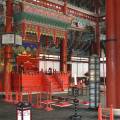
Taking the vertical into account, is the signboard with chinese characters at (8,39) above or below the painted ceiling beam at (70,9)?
below

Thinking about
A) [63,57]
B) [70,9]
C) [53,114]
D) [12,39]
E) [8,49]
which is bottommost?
[53,114]

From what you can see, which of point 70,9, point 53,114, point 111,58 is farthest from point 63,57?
point 111,58

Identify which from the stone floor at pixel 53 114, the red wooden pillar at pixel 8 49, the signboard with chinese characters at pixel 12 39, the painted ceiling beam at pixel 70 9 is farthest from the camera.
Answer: the painted ceiling beam at pixel 70 9

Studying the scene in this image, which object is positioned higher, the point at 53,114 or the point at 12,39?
the point at 12,39

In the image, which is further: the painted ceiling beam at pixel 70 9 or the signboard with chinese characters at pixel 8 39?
the painted ceiling beam at pixel 70 9

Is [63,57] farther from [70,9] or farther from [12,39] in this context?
[12,39]

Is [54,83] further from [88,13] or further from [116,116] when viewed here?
[116,116]

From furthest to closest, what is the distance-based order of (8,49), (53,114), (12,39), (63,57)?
(63,57) → (8,49) → (12,39) → (53,114)

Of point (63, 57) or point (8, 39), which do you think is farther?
point (63, 57)

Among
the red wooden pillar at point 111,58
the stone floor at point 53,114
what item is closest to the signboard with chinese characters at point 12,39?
the stone floor at point 53,114

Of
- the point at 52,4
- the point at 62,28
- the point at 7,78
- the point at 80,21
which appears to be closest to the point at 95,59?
the point at 7,78

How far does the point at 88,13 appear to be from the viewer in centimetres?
3244

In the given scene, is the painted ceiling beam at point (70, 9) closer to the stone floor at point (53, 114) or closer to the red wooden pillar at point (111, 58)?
the stone floor at point (53, 114)

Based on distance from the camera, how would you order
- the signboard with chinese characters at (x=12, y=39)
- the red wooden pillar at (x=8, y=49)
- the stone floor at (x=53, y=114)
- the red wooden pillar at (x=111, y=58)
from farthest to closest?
the red wooden pillar at (x=8, y=49)
the signboard with chinese characters at (x=12, y=39)
the red wooden pillar at (x=111, y=58)
the stone floor at (x=53, y=114)
